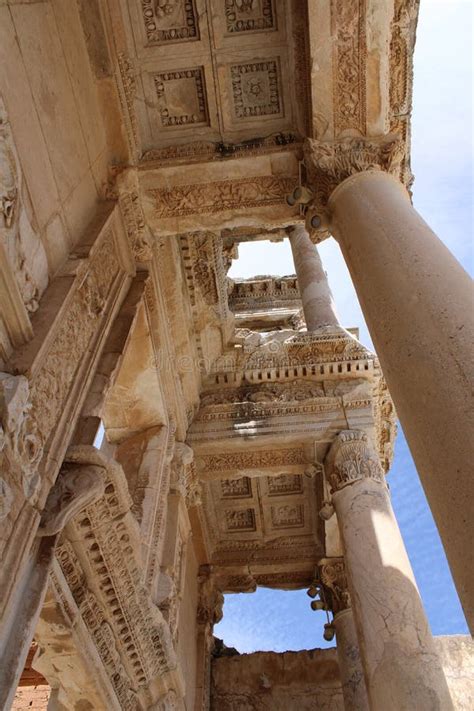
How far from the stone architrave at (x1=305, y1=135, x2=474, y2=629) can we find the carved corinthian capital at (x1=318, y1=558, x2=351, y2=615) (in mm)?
6158

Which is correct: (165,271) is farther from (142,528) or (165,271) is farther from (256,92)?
(142,528)

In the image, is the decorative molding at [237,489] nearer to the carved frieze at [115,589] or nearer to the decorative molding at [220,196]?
the carved frieze at [115,589]

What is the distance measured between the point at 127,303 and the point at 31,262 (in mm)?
1867

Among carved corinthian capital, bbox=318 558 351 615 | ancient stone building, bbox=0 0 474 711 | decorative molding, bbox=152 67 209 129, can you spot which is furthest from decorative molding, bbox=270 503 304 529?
decorative molding, bbox=152 67 209 129

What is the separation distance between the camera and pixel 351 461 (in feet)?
21.9

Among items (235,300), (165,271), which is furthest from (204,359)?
(235,300)

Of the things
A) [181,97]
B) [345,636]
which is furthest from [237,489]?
[181,97]

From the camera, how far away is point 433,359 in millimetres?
2826

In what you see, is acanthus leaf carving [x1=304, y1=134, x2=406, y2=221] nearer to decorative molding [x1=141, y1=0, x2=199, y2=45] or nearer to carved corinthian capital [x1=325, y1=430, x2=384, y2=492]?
decorative molding [x1=141, y1=0, x2=199, y2=45]

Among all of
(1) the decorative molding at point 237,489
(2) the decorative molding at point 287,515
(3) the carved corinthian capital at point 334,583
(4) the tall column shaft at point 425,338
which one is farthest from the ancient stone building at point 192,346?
(2) the decorative molding at point 287,515

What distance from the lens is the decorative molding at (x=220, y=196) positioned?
5.57 meters

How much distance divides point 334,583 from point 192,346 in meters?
4.51

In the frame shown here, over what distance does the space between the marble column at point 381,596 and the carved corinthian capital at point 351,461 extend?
1 cm

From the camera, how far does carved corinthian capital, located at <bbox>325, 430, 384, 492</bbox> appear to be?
21.4 ft
